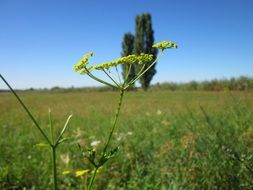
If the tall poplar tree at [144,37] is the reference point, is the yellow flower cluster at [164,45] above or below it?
below

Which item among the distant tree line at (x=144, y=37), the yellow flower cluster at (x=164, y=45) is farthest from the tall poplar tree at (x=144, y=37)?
the yellow flower cluster at (x=164, y=45)

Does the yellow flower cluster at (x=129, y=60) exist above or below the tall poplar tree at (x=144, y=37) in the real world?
below

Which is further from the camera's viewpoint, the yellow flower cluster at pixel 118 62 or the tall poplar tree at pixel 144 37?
the tall poplar tree at pixel 144 37

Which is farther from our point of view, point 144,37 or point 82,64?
point 144,37

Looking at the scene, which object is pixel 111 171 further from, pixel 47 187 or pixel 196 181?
pixel 196 181

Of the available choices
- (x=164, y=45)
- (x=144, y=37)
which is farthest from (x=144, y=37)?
(x=164, y=45)

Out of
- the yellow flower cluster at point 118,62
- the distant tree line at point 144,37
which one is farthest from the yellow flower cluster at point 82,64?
the distant tree line at point 144,37

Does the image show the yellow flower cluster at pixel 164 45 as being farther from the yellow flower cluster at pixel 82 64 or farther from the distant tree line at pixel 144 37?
the distant tree line at pixel 144 37

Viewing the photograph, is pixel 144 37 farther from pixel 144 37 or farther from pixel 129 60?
pixel 129 60

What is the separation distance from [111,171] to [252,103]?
1724mm

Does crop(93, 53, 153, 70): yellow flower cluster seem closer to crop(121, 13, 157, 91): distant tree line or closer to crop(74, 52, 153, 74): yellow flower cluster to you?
crop(74, 52, 153, 74): yellow flower cluster

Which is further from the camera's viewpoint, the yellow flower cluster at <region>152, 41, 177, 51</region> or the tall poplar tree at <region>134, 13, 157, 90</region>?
the tall poplar tree at <region>134, 13, 157, 90</region>

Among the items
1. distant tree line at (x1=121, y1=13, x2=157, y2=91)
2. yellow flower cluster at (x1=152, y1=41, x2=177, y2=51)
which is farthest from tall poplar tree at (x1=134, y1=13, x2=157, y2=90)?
yellow flower cluster at (x1=152, y1=41, x2=177, y2=51)

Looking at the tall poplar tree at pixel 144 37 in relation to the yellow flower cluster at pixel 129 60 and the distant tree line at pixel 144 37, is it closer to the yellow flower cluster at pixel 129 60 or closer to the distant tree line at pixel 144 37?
the distant tree line at pixel 144 37
